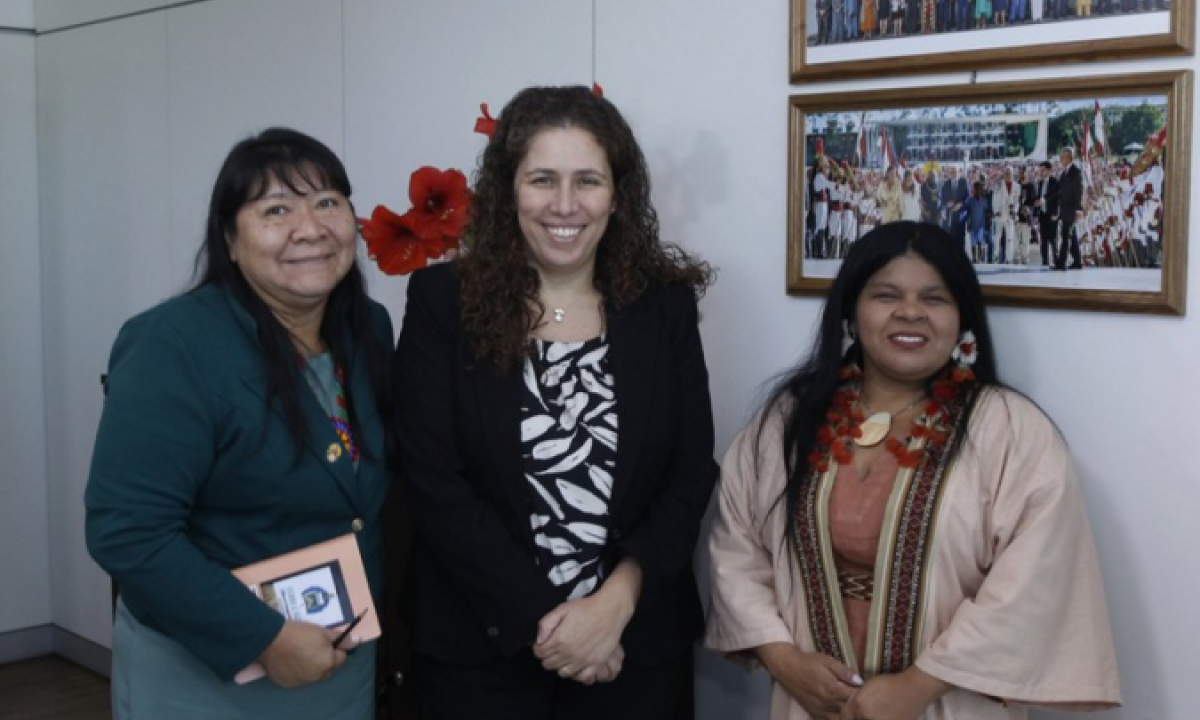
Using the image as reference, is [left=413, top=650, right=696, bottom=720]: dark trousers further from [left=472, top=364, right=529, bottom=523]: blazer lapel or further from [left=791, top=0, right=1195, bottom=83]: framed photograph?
[left=791, top=0, right=1195, bottom=83]: framed photograph

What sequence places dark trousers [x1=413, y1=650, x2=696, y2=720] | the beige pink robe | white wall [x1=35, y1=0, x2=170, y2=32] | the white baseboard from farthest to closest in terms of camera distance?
the white baseboard
white wall [x1=35, y1=0, x2=170, y2=32]
dark trousers [x1=413, y1=650, x2=696, y2=720]
the beige pink robe

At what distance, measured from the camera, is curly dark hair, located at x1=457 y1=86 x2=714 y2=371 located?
212 cm

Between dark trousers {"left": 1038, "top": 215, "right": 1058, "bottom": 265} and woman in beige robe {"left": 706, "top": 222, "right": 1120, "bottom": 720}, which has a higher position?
dark trousers {"left": 1038, "top": 215, "right": 1058, "bottom": 265}

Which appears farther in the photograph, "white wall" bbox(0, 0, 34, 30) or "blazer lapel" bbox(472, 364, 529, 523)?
"white wall" bbox(0, 0, 34, 30)

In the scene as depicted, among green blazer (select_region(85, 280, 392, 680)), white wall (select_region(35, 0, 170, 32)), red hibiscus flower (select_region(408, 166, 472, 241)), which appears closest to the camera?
green blazer (select_region(85, 280, 392, 680))

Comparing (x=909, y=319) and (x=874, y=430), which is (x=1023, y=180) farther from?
(x=874, y=430)

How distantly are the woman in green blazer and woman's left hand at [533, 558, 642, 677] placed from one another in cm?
33

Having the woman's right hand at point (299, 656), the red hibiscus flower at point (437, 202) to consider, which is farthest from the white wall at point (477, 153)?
the woman's right hand at point (299, 656)

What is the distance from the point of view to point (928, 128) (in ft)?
7.77

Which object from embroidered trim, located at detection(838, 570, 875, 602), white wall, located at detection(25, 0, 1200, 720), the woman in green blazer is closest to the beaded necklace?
embroidered trim, located at detection(838, 570, 875, 602)

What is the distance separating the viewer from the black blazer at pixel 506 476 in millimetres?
2080

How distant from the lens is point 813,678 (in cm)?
209

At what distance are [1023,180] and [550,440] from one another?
3.12 feet

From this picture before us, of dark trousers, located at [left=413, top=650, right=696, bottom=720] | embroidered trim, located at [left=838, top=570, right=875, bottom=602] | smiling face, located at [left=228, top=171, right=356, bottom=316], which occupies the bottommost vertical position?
dark trousers, located at [left=413, top=650, right=696, bottom=720]
